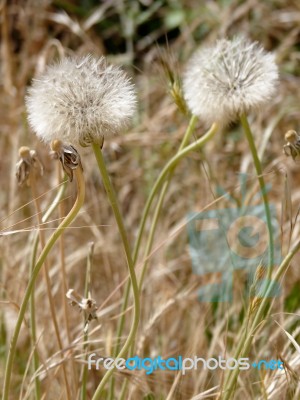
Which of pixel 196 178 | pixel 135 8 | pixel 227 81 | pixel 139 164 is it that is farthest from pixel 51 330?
pixel 135 8

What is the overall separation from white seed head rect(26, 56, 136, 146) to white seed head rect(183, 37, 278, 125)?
0.14 meters

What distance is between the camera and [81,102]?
71cm

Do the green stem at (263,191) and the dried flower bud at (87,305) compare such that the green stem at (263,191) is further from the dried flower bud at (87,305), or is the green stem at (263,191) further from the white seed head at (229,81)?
the dried flower bud at (87,305)

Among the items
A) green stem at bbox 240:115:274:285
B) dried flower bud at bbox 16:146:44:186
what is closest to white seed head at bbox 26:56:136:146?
dried flower bud at bbox 16:146:44:186

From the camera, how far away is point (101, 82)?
0.74 metres

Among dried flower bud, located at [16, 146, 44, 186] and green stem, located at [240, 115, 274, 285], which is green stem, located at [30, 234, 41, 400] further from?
green stem, located at [240, 115, 274, 285]

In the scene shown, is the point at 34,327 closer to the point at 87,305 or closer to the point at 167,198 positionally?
the point at 87,305

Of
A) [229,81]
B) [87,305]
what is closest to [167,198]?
[229,81]

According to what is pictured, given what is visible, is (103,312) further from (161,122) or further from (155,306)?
(161,122)

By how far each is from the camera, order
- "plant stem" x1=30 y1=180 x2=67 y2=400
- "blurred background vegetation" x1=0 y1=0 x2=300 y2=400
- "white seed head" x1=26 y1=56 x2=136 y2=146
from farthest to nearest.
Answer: "blurred background vegetation" x1=0 y1=0 x2=300 y2=400 < "plant stem" x1=30 y1=180 x2=67 y2=400 < "white seed head" x1=26 y1=56 x2=136 y2=146

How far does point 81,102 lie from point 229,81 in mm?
242

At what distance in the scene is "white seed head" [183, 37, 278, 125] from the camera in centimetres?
84

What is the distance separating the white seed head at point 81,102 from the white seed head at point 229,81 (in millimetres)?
142

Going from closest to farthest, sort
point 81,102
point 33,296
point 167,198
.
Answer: point 81,102 → point 33,296 → point 167,198
